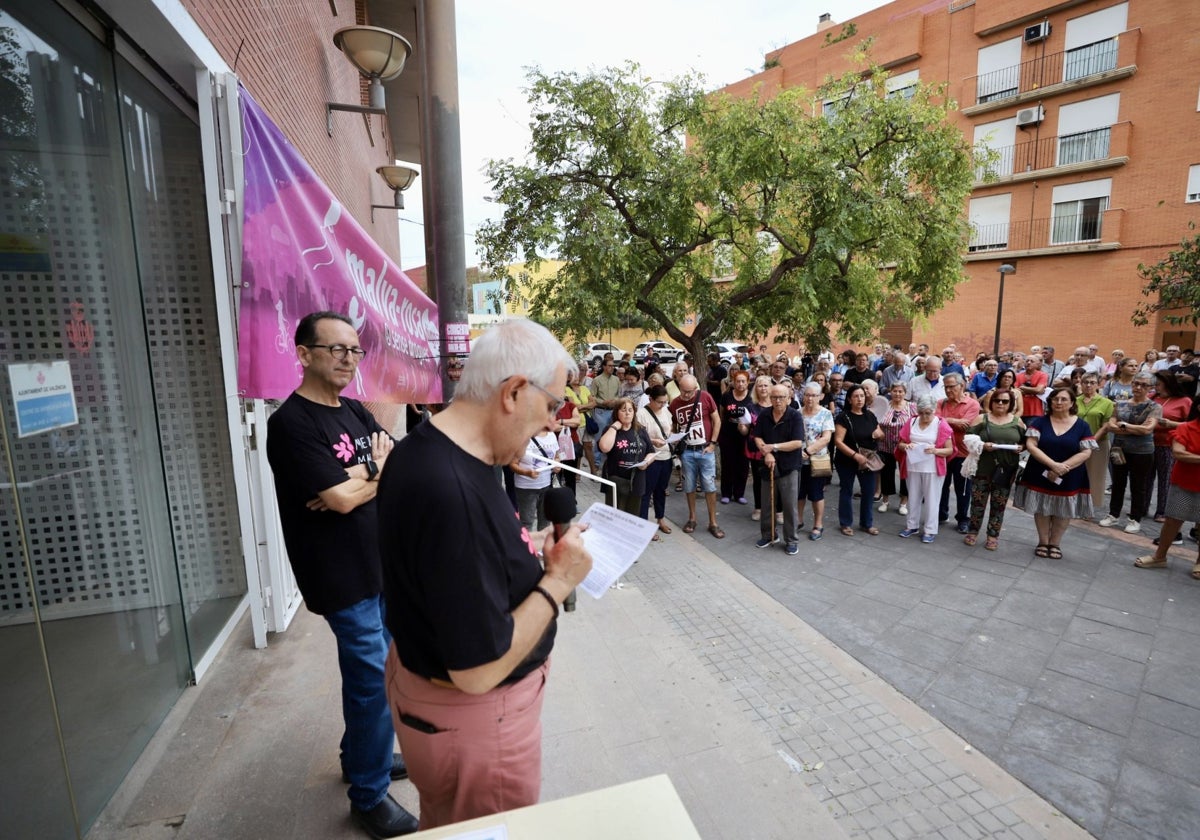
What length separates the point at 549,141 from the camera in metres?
9.67

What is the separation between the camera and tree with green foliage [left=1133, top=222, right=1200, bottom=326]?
53.2ft

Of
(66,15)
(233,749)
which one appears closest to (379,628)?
(233,749)

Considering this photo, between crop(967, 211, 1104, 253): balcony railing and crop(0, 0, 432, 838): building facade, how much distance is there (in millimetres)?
23351

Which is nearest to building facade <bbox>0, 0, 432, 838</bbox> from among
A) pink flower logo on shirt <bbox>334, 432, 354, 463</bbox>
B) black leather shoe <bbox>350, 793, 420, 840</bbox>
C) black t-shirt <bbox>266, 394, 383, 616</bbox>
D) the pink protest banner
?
the pink protest banner

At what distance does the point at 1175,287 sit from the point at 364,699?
2281 centimetres

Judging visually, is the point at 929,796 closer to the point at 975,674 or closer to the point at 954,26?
the point at 975,674

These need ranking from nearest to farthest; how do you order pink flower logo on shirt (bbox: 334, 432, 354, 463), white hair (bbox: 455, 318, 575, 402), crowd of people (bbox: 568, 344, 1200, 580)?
white hair (bbox: 455, 318, 575, 402) < pink flower logo on shirt (bbox: 334, 432, 354, 463) < crowd of people (bbox: 568, 344, 1200, 580)

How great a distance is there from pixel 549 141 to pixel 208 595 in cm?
823

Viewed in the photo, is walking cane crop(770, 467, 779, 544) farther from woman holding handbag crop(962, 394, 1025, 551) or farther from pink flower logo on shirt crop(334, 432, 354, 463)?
pink flower logo on shirt crop(334, 432, 354, 463)

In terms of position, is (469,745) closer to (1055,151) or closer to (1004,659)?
(1004,659)

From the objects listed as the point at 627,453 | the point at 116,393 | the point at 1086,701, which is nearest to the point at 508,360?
the point at 116,393

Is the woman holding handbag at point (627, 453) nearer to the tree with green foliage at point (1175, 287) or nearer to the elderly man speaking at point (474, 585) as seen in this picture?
the elderly man speaking at point (474, 585)

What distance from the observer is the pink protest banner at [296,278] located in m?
3.07

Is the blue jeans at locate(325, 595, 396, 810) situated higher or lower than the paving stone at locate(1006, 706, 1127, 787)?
higher
